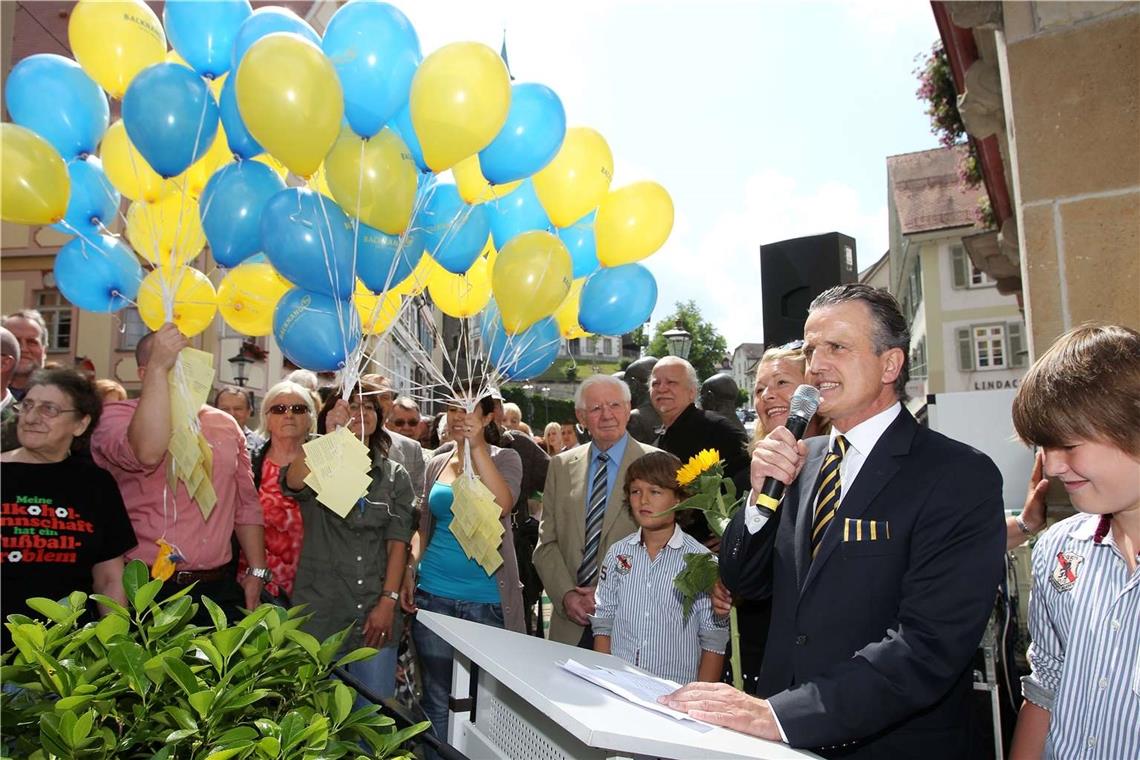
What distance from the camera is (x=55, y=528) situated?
8.71 feet

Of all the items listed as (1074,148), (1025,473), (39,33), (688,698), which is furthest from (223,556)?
(39,33)

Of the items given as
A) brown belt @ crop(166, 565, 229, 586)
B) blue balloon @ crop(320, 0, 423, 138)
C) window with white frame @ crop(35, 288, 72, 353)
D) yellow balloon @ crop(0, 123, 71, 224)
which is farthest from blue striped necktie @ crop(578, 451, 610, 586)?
window with white frame @ crop(35, 288, 72, 353)

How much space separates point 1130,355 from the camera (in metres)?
1.46

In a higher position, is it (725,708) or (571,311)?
(571,311)

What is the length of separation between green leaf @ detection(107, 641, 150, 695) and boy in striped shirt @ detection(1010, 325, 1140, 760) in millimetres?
1583

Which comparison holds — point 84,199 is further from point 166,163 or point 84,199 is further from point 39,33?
point 39,33

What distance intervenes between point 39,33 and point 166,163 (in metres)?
8.46

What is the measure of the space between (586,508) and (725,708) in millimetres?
2536

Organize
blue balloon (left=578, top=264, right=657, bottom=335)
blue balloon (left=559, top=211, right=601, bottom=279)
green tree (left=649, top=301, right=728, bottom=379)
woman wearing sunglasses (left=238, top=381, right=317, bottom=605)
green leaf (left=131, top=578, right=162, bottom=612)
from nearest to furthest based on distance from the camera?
green leaf (left=131, top=578, right=162, bottom=612)
woman wearing sunglasses (left=238, top=381, right=317, bottom=605)
blue balloon (left=578, top=264, right=657, bottom=335)
blue balloon (left=559, top=211, right=601, bottom=279)
green tree (left=649, top=301, right=728, bottom=379)

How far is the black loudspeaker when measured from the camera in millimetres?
3857

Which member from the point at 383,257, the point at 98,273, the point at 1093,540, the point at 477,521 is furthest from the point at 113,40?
the point at 1093,540

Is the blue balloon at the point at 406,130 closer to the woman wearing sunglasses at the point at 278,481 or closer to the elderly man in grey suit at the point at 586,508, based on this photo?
the woman wearing sunglasses at the point at 278,481

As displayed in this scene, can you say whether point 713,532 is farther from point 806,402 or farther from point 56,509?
point 56,509

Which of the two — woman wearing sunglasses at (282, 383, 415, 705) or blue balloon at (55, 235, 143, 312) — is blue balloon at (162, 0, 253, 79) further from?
woman wearing sunglasses at (282, 383, 415, 705)
